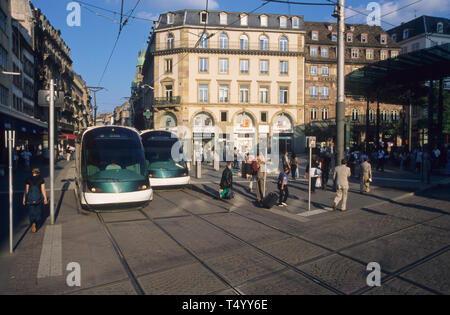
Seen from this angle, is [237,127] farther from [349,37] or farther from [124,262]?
[124,262]

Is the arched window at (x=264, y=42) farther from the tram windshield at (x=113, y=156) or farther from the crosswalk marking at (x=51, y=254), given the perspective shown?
the crosswalk marking at (x=51, y=254)

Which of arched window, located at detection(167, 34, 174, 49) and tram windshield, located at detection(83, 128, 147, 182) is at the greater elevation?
arched window, located at detection(167, 34, 174, 49)

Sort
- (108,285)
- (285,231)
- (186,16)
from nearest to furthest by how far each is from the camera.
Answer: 1. (108,285)
2. (285,231)
3. (186,16)

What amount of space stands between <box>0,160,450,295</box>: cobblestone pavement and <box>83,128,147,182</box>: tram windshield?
4.16 feet

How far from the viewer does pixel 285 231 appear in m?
9.03

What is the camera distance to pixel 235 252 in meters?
7.28

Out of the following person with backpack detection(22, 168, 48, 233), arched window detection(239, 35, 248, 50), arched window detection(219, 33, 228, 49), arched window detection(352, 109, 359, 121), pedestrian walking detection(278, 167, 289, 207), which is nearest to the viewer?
person with backpack detection(22, 168, 48, 233)

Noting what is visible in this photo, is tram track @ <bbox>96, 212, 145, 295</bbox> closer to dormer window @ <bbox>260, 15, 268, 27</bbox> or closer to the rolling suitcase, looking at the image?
the rolling suitcase

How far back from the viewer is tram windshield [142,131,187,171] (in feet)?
51.2

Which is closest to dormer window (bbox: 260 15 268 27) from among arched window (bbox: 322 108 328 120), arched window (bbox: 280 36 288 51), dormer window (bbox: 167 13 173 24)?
arched window (bbox: 280 36 288 51)

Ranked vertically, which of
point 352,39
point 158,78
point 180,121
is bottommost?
point 180,121
